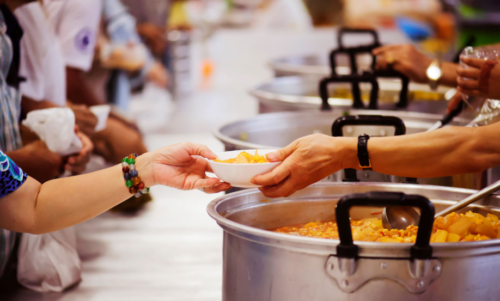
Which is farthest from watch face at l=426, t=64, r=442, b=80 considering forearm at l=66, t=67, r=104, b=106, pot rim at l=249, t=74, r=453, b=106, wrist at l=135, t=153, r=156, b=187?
forearm at l=66, t=67, r=104, b=106

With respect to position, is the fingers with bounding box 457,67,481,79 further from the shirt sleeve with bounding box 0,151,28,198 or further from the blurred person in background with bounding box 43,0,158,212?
the blurred person in background with bounding box 43,0,158,212

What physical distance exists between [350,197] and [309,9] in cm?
773

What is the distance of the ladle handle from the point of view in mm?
1365

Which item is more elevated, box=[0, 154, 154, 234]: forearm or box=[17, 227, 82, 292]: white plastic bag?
box=[0, 154, 154, 234]: forearm

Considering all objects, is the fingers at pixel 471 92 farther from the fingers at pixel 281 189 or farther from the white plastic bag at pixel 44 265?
the white plastic bag at pixel 44 265

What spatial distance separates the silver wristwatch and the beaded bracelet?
1626 millimetres

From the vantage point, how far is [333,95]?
327 centimetres

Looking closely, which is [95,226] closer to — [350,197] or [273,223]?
[273,223]

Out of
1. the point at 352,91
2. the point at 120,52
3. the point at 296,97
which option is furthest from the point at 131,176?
the point at 120,52

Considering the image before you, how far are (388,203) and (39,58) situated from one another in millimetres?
2054

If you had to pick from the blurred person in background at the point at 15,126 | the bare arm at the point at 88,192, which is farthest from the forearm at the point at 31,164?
the bare arm at the point at 88,192

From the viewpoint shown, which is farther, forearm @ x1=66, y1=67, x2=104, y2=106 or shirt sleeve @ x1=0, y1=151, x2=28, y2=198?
forearm @ x1=66, y1=67, x2=104, y2=106

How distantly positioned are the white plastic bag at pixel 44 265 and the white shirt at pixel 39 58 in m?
0.70

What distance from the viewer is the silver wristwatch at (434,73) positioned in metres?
2.48
